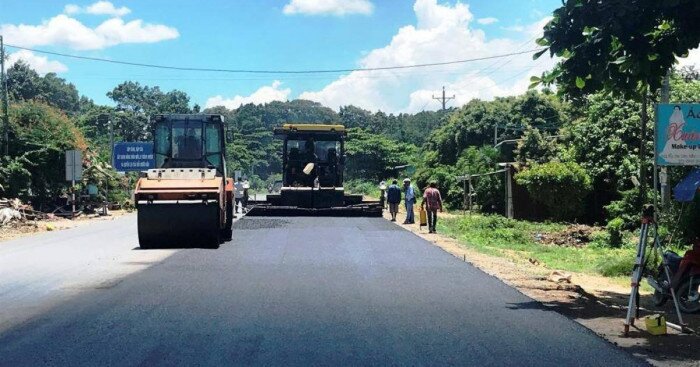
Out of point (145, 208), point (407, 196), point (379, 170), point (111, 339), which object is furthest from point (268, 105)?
point (111, 339)

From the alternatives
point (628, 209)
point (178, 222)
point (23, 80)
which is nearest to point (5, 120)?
point (178, 222)

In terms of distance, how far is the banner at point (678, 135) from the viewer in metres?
11.6

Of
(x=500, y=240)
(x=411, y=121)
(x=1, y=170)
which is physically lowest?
(x=500, y=240)

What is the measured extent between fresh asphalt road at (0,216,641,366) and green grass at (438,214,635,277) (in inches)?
111

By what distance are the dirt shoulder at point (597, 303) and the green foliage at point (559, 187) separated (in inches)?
437

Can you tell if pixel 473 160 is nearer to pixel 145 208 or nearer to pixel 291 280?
pixel 145 208

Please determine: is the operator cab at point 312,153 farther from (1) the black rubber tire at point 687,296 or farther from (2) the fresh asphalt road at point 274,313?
(1) the black rubber tire at point 687,296

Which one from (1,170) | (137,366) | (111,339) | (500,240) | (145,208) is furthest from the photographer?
(1,170)

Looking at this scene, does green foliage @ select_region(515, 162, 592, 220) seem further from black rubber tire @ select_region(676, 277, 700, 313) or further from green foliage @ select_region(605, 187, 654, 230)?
black rubber tire @ select_region(676, 277, 700, 313)

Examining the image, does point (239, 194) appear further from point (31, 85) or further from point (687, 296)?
point (31, 85)

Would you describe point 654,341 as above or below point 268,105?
below

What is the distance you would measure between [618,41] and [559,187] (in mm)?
18136

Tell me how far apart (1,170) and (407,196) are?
18036 mm

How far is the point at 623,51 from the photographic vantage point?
9906 mm
